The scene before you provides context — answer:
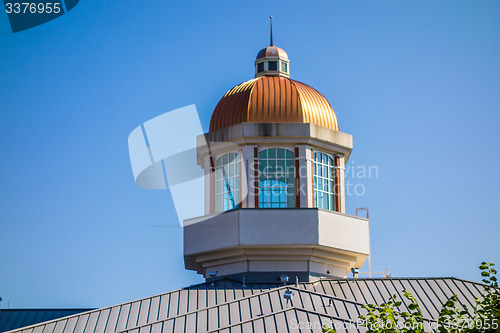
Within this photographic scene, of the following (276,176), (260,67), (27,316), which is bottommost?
(27,316)

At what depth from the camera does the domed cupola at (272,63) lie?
41.4 meters

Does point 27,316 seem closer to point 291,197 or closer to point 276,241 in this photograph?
point 276,241

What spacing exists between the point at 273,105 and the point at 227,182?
3.45 metres

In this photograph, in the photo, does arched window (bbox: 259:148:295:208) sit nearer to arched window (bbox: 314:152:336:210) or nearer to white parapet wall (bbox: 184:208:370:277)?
arched window (bbox: 314:152:336:210)

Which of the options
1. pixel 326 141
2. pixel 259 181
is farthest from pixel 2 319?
pixel 326 141

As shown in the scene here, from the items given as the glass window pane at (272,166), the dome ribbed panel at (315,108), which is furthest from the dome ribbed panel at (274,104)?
the glass window pane at (272,166)

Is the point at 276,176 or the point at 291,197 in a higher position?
the point at 276,176

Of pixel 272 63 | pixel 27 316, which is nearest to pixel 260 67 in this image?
pixel 272 63

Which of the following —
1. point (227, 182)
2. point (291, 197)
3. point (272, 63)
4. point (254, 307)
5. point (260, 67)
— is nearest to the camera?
point (254, 307)

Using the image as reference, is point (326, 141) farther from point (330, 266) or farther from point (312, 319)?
point (312, 319)

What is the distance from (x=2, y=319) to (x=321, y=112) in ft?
48.3

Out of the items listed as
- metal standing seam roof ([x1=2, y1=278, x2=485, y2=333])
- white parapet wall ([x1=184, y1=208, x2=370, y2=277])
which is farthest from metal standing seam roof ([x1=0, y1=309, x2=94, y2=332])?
metal standing seam roof ([x1=2, y1=278, x2=485, y2=333])

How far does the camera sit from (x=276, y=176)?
127ft

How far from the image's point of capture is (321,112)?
1566 inches
